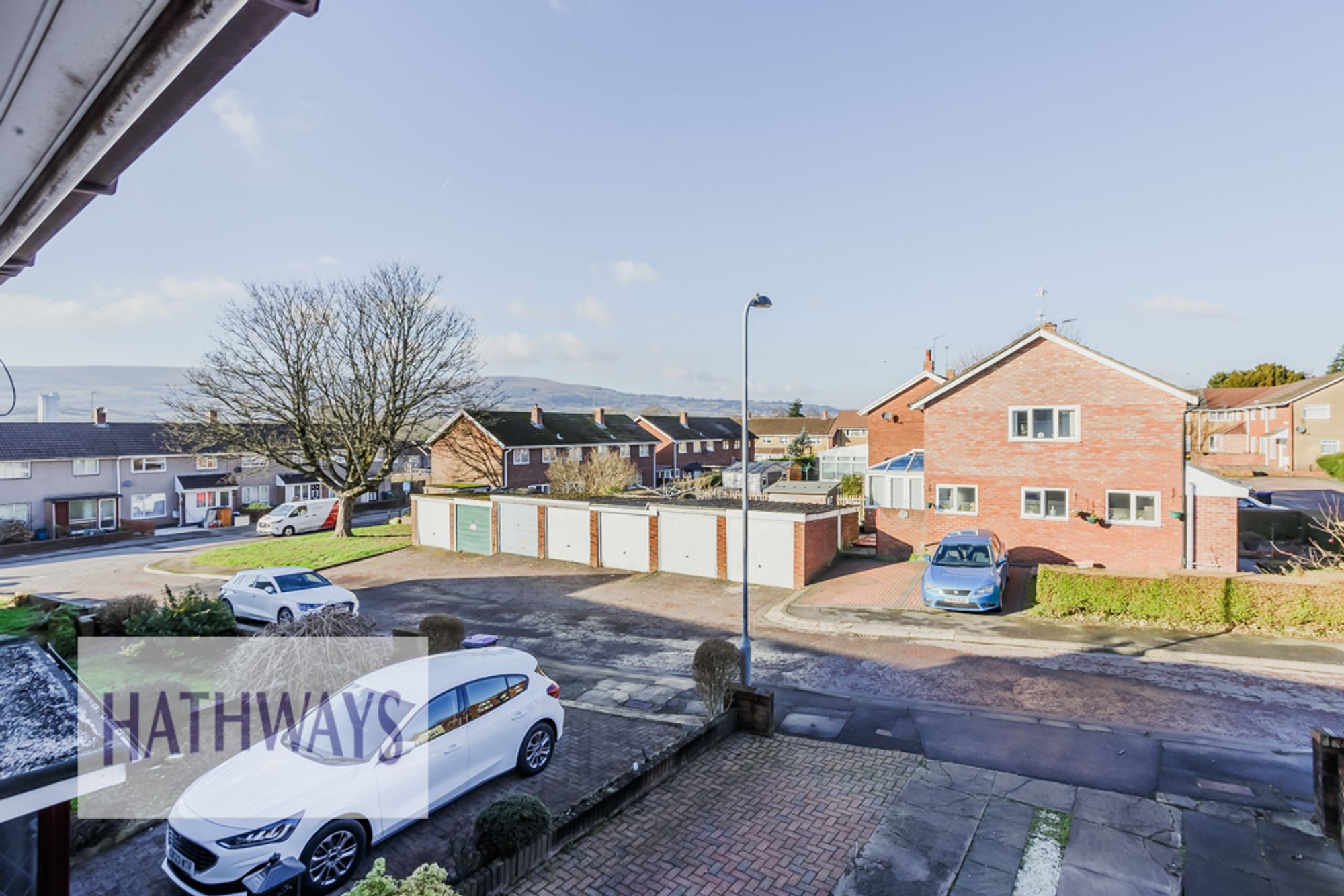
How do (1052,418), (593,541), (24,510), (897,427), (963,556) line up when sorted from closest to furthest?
1. (963,556)
2. (1052,418)
3. (593,541)
4. (897,427)
5. (24,510)

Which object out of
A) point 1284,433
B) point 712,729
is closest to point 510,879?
point 712,729

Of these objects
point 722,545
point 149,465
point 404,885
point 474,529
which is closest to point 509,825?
point 404,885

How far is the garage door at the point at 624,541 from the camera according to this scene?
80.2 ft

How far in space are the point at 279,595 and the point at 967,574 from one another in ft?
56.9

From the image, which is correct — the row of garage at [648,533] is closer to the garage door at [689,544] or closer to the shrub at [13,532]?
the garage door at [689,544]

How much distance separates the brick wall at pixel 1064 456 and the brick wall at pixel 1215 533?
0.69 m

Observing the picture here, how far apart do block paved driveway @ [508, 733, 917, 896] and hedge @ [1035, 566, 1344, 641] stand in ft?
28.8

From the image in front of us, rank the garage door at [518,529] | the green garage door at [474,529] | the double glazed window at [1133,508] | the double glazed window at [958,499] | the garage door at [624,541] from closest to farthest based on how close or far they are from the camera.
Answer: the double glazed window at [1133,508] < the double glazed window at [958,499] < the garage door at [624,541] < the garage door at [518,529] < the green garage door at [474,529]

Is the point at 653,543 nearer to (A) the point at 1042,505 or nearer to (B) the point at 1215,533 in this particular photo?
(A) the point at 1042,505

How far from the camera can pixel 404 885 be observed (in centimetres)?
518

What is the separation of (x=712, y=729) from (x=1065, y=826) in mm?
4590

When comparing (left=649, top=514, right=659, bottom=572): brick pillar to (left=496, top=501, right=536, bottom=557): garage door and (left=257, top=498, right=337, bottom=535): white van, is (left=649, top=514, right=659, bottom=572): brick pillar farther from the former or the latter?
(left=257, top=498, right=337, bottom=535): white van

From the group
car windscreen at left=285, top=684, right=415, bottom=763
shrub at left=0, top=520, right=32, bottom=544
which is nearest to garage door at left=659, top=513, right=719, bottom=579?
car windscreen at left=285, top=684, right=415, bottom=763

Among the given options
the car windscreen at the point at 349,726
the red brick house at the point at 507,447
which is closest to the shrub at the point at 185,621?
the car windscreen at the point at 349,726
